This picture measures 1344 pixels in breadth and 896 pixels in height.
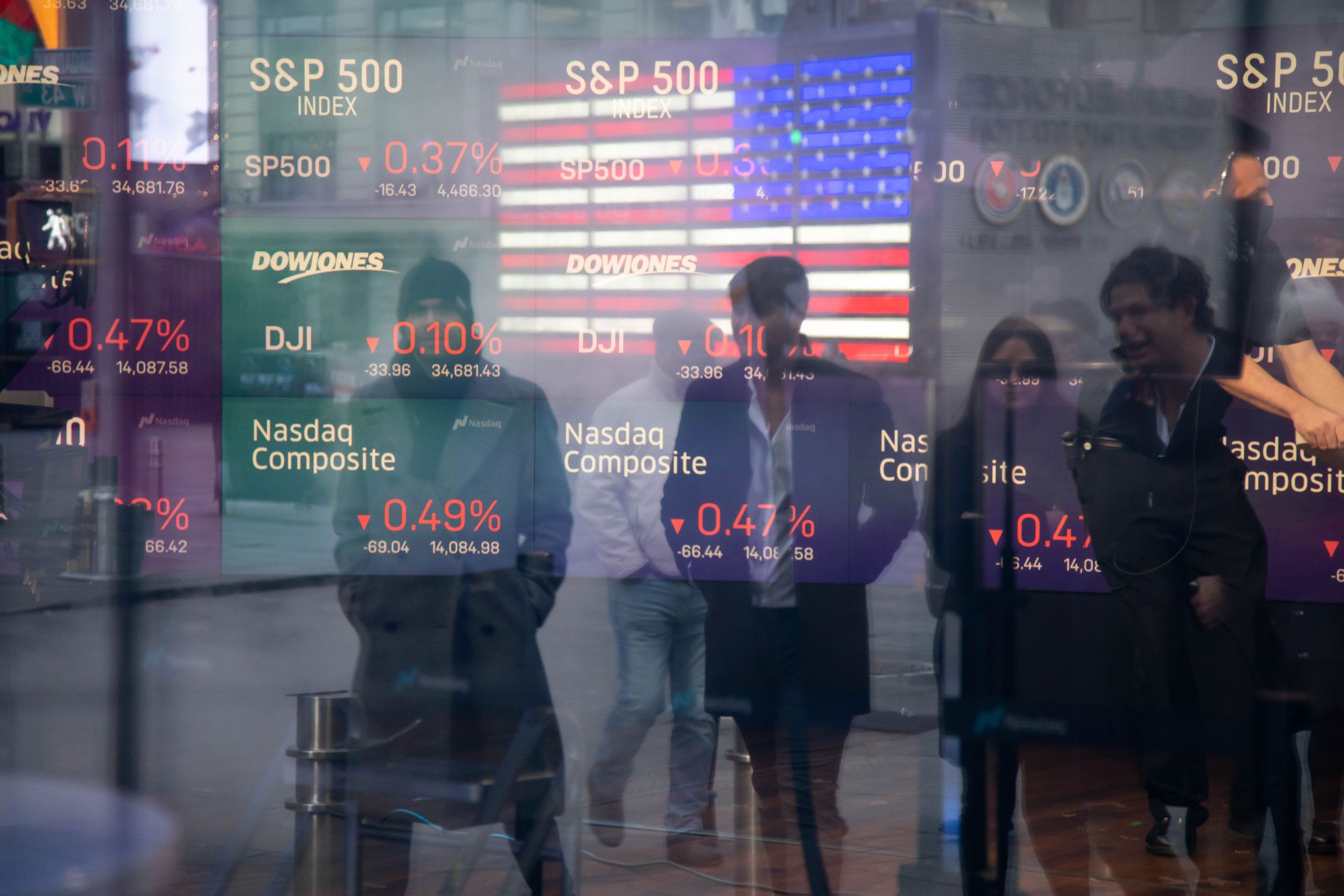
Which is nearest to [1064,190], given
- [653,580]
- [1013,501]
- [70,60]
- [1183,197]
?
[1183,197]

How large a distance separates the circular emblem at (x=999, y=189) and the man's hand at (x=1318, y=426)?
2.67ft

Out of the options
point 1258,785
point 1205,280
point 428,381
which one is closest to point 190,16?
point 428,381

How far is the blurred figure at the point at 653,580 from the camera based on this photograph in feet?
11.3

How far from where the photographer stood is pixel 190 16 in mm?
3643

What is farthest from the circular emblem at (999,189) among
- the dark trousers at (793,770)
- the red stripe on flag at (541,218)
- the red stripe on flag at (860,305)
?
the dark trousers at (793,770)

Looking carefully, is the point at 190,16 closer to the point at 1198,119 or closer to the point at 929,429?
the point at 929,429

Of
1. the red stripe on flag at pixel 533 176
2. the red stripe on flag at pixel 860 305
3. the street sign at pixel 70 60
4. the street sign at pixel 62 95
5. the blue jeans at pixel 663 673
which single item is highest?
the street sign at pixel 70 60

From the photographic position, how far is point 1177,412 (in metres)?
3.35

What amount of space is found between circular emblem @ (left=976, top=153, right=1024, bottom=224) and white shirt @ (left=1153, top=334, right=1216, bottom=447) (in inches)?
22.3

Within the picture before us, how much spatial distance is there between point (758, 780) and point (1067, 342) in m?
1.48

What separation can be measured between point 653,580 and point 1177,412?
4.46ft

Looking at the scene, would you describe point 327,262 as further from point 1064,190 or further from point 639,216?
point 1064,190

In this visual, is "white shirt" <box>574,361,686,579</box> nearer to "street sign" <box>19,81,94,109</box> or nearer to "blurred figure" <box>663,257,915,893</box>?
"blurred figure" <box>663,257,915,893</box>

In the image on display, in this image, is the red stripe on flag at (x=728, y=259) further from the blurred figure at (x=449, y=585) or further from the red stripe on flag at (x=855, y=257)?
the blurred figure at (x=449, y=585)
